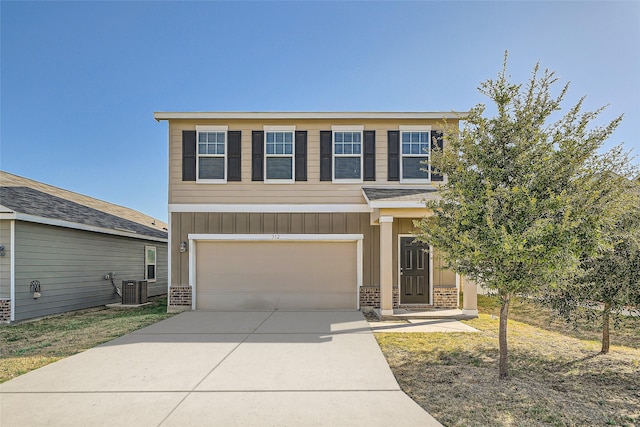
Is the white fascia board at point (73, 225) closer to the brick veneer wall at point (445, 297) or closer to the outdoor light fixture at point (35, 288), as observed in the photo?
the outdoor light fixture at point (35, 288)

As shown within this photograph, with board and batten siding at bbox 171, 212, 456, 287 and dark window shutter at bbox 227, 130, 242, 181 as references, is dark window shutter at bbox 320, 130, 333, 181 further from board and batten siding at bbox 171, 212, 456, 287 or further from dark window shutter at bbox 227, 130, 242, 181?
dark window shutter at bbox 227, 130, 242, 181

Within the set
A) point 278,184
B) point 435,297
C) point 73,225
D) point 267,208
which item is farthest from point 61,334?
point 435,297

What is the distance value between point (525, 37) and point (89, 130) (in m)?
18.0

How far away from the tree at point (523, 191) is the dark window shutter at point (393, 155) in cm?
527

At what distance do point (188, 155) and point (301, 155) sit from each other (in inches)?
123

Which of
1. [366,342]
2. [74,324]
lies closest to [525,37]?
[366,342]

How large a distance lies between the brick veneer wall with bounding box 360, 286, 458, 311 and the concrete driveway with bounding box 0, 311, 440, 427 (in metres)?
2.82

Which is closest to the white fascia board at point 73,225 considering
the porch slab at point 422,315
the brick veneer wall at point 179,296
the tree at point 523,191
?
the brick veneer wall at point 179,296

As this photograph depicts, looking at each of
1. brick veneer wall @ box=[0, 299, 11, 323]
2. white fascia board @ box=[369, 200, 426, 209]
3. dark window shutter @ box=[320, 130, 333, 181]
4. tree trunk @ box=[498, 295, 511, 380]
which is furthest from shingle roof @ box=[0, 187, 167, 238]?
tree trunk @ box=[498, 295, 511, 380]

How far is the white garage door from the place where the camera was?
10.2 meters

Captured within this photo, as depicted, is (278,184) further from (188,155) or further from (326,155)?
(188,155)

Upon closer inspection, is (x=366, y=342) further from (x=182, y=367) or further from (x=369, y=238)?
(x=369, y=238)

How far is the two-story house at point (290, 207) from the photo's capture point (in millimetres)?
10133

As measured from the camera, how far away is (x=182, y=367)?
516 centimetres
